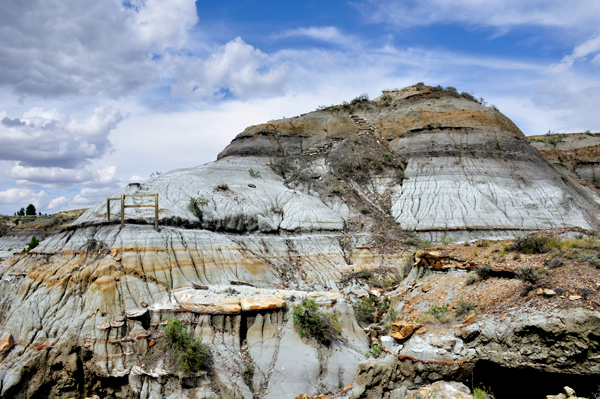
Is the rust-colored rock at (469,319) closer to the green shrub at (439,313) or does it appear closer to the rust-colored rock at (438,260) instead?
the green shrub at (439,313)

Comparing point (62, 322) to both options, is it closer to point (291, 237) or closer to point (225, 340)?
point (225, 340)

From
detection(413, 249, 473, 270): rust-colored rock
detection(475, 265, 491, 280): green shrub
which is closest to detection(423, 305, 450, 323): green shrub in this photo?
detection(475, 265, 491, 280): green shrub

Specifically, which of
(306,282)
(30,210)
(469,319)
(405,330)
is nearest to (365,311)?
(306,282)

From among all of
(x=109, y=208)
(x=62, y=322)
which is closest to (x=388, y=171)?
(x=109, y=208)

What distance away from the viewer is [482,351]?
10094 millimetres

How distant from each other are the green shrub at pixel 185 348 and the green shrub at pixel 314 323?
366cm

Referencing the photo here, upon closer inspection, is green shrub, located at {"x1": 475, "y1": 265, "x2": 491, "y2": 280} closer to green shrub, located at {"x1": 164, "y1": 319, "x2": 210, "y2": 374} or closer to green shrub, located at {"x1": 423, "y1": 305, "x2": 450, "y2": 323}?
green shrub, located at {"x1": 423, "y1": 305, "x2": 450, "y2": 323}

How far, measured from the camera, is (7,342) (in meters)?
14.1

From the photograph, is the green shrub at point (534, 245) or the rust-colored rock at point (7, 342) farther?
the rust-colored rock at point (7, 342)

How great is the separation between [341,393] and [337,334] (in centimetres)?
299

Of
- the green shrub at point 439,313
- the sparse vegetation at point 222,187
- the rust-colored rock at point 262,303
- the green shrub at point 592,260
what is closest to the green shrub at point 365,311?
the rust-colored rock at point 262,303

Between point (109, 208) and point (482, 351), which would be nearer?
point (482, 351)

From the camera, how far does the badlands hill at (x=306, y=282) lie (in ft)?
34.7

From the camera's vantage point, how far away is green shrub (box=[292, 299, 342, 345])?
14688 millimetres
